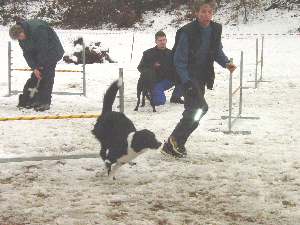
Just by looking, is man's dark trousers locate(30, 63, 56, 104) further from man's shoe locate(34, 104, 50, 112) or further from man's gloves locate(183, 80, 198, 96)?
man's gloves locate(183, 80, 198, 96)

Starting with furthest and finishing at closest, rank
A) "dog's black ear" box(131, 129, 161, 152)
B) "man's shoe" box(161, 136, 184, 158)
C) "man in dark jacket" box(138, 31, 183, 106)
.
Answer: "man in dark jacket" box(138, 31, 183, 106)
"man's shoe" box(161, 136, 184, 158)
"dog's black ear" box(131, 129, 161, 152)

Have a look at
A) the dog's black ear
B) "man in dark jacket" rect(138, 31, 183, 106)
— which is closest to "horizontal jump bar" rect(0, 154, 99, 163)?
the dog's black ear

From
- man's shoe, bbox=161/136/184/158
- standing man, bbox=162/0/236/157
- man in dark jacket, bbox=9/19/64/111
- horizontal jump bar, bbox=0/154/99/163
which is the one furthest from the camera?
man in dark jacket, bbox=9/19/64/111

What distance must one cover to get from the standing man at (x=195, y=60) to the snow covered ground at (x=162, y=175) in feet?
1.10

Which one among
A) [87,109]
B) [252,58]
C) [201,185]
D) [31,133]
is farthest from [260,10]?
[201,185]

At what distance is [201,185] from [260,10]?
70.1 ft

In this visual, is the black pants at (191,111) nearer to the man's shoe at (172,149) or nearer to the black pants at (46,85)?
the man's shoe at (172,149)

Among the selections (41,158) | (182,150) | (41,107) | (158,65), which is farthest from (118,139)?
(158,65)

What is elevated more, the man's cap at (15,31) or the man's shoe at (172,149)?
the man's cap at (15,31)

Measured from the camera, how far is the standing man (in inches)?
215

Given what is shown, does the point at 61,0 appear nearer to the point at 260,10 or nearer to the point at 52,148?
the point at 260,10

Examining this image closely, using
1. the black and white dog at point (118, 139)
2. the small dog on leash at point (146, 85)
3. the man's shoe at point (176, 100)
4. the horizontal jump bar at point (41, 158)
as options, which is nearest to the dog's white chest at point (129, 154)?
the black and white dog at point (118, 139)

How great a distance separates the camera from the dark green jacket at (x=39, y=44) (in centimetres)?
838

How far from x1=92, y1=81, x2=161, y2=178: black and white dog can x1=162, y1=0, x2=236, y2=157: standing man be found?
0.78 metres
